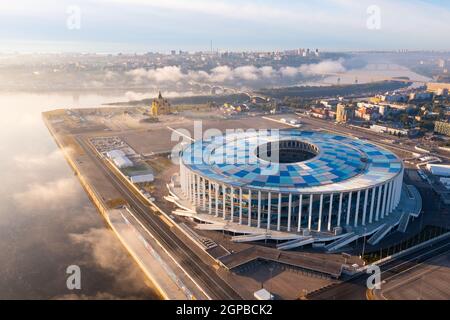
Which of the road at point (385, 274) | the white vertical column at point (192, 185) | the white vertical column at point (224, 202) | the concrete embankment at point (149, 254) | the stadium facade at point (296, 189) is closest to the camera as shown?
the road at point (385, 274)

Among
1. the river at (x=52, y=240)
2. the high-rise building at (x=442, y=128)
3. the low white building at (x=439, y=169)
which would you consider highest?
the high-rise building at (x=442, y=128)

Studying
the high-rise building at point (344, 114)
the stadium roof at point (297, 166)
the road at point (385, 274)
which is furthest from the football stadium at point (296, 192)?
the high-rise building at point (344, 114)

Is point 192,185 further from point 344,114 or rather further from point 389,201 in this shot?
point 344,114

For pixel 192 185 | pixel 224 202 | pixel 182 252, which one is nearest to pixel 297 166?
pixel 224 202

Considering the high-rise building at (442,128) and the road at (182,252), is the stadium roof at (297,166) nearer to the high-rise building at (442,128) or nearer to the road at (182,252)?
the road at (182,252)

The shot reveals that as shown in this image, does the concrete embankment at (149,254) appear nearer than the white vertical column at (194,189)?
Yes

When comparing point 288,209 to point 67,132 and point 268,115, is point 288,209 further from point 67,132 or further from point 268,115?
point 268,115

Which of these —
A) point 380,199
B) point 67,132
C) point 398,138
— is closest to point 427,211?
point 380,199
